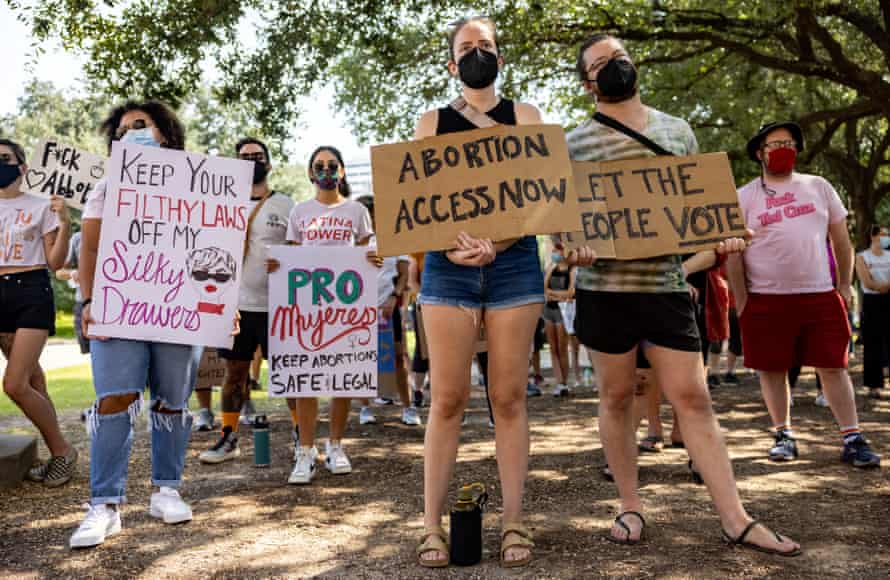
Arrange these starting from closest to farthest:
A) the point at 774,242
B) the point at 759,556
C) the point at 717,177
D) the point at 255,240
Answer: the point at 759,556 < the point at 717,177 < the point at 774,242 < the point at 255,240

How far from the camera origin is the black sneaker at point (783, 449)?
17.4 feet

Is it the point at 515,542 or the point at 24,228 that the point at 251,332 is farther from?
the point at 515,542

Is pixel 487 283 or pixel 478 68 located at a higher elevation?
pixel 478 68

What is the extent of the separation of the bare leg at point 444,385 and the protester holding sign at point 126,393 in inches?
58.4

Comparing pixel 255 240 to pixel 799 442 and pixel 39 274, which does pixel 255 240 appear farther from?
pixel 799 442

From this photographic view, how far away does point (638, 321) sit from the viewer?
3.48 metres

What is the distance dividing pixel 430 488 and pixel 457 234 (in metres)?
1.08

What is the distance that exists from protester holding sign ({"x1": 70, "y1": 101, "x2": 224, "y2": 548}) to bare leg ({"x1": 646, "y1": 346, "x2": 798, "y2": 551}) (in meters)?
2.42

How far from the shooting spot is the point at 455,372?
3.32 m

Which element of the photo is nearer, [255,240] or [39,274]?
[39,274]

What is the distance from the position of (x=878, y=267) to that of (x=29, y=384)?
8858 mm

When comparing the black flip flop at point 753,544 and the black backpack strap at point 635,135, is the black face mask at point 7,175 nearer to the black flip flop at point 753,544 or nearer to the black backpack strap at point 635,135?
the black backpack strap at point 635,135

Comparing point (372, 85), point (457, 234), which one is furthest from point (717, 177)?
point (372, 85)

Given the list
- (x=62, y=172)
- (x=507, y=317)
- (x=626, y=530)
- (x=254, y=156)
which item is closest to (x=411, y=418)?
(x=254, y=156)
